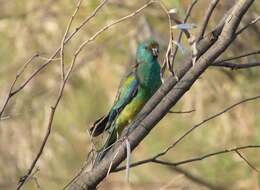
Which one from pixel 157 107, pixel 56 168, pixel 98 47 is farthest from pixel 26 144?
pixel 157 107

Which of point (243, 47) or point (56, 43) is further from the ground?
point (56, 43)

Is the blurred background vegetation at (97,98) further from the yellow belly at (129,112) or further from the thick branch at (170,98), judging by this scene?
the thick branch at (170,98)

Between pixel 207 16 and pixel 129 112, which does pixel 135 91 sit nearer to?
pixel 129 112

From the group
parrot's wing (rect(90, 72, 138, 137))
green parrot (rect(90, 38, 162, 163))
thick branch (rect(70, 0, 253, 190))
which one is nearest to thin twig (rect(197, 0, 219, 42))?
thick branch (rect(70, 0, 253, 190))

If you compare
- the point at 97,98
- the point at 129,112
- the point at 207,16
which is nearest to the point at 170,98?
the point at 207,16

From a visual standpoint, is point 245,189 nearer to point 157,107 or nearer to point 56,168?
point 56,168

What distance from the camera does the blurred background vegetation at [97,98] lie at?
6301mm

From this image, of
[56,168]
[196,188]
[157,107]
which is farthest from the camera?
[56,168]

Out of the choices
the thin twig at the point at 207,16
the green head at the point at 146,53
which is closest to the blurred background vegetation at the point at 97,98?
the green head at the point at 146,53

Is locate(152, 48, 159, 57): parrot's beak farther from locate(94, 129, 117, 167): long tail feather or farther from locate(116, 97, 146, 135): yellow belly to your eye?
locate(94, 129, 117, 167): long tail feather

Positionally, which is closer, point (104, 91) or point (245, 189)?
point (245, 189)

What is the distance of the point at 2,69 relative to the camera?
6.91 meters

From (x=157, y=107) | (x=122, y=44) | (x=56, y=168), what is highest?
(x=157, y=107)

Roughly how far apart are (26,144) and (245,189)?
165 cm
